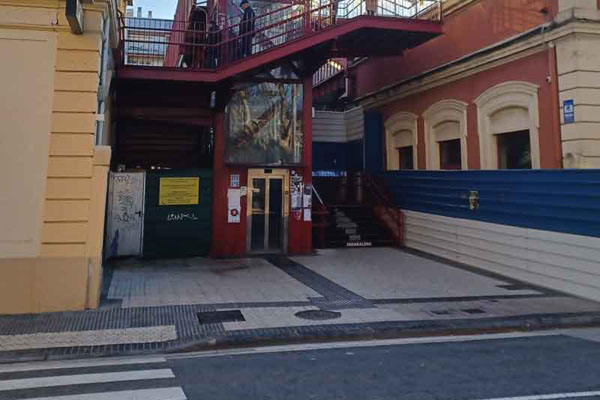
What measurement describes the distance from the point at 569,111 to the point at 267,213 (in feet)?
26.0

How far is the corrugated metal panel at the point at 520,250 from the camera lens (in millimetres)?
8906

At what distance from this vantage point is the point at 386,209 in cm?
1600

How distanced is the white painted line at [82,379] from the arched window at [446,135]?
10.7m

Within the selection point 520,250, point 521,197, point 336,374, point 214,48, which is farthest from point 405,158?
point 336,374

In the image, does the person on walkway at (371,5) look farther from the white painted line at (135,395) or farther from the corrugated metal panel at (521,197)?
the white painted line at (135,395)

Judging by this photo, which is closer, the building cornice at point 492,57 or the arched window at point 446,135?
the building cornice at point 492,57

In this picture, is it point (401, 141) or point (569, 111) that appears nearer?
point (569, 111)

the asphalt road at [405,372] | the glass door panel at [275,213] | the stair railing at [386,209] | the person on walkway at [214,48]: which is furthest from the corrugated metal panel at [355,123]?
the asphalt road at [405,372]

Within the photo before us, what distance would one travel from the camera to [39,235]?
7598 mm

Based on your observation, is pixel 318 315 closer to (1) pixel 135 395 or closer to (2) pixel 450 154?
(1) pixel 135 395

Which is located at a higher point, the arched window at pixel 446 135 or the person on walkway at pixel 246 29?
the person on walkway at pixel 246 29

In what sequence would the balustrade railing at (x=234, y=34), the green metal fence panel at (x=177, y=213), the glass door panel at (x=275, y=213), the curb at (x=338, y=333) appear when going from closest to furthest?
the curb at (x=338, y=333), the balustrade railing at (x=234, y=34), the green metal fence panel at (x=177, y=213), the glass door panel at (x=275, y=213)

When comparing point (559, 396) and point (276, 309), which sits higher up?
point (276, 309)

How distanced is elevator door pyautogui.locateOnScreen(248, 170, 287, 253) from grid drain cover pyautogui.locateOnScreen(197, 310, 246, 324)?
229 inches
